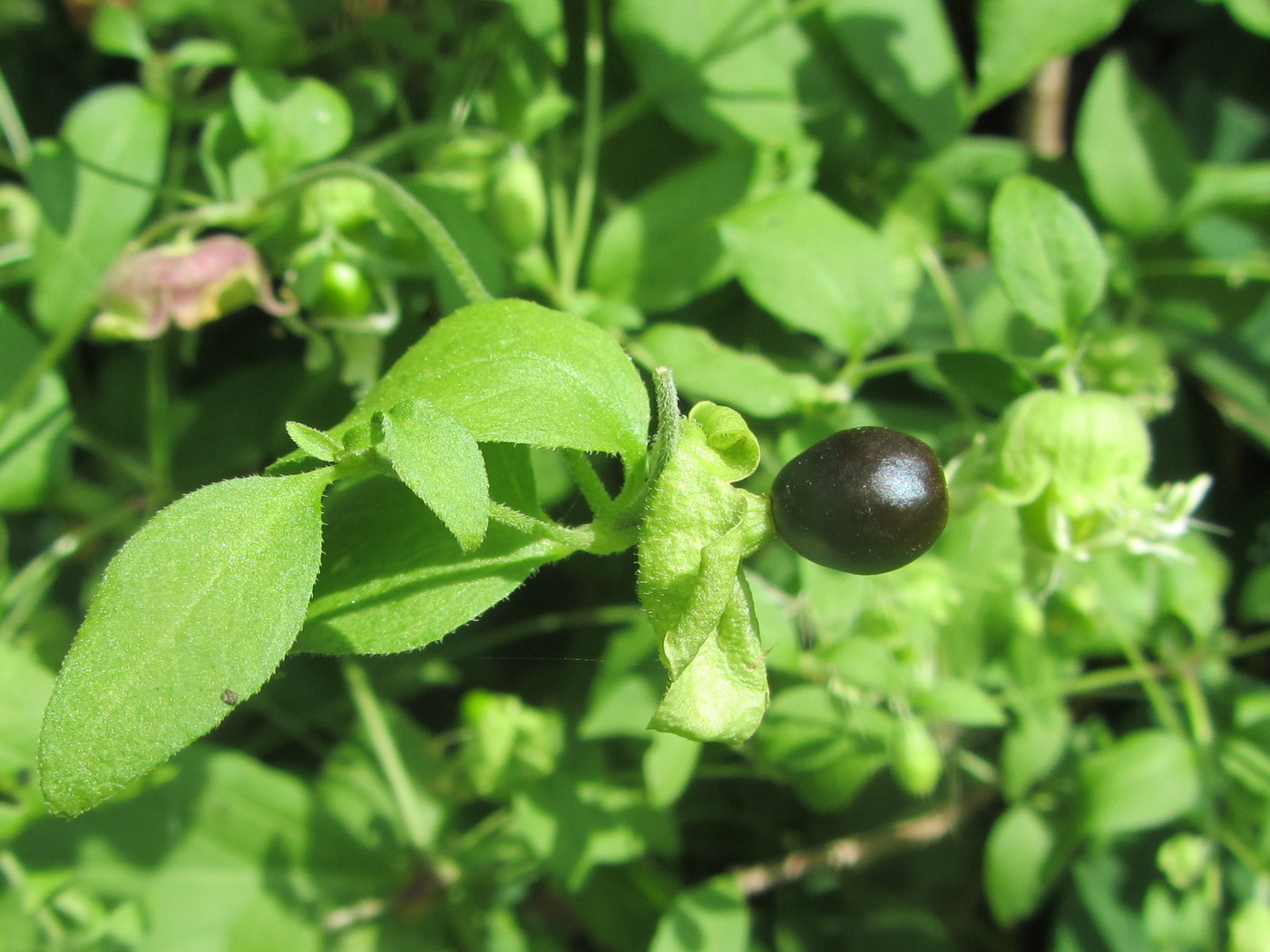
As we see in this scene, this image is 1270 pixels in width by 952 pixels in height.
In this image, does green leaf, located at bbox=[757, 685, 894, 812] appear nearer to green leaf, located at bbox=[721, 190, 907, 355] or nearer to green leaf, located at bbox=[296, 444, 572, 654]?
green leaf, located at bbox=[721, 190, 907, 355]

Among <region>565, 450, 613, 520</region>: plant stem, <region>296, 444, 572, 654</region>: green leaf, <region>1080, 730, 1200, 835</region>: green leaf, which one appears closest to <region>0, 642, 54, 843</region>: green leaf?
<region>296, 444, 572, 654</region>: green leaf

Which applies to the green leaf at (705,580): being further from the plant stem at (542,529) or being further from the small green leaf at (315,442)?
the small green leaf at (315,442)

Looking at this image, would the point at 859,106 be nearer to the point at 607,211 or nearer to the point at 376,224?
the point at 607,211

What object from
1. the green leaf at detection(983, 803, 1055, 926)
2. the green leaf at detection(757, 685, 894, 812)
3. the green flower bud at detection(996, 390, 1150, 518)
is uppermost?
the green flower bud at detection(996, 390, 1150, 518)

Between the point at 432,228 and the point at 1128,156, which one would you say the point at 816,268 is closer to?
the point at 432,228

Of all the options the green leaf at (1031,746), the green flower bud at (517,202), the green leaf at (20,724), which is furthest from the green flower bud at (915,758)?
the green leaf at (20,724)

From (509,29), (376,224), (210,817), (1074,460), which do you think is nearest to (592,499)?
(1074,460)

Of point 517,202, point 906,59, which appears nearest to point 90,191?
point 517,202

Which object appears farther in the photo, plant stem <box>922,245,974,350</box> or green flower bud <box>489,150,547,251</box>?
plant stem <box>922,245,974,350</box>
